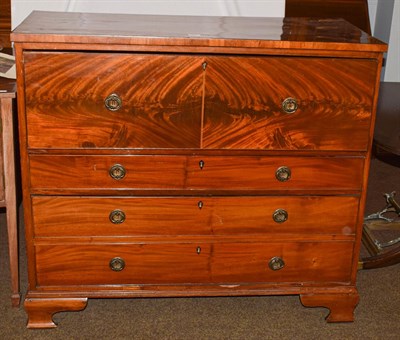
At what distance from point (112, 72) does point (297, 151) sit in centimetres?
70

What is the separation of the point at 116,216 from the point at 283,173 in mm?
617

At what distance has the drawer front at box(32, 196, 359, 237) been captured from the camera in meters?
2.42

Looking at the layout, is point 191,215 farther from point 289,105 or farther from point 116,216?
point 289,105

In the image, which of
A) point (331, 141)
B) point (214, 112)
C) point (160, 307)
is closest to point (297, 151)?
point (331, 141)

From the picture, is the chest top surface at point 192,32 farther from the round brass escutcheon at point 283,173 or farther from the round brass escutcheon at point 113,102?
the round brass escutcheon at point 283,173

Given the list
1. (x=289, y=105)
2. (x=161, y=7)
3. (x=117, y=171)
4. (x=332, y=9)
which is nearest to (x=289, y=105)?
(x=289, y=105)

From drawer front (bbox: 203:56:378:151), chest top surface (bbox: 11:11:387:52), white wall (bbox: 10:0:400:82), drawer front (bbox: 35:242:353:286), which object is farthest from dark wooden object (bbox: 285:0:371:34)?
drawer front (bbox: 35:242:353:286)

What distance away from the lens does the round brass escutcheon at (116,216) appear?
2430mm

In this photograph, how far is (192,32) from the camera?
92.3 inches

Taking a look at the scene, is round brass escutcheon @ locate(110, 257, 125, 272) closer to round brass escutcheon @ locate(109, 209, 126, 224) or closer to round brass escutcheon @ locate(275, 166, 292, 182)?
round brass escutcheon @ locate(109, 209, 126, 224)

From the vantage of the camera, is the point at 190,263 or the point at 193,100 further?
the point at 190,263

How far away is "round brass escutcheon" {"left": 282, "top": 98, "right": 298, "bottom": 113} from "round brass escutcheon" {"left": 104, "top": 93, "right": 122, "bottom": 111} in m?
0.56

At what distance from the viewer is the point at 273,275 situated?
8.50 ft

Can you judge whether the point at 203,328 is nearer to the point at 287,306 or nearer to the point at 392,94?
the point at 287,306
